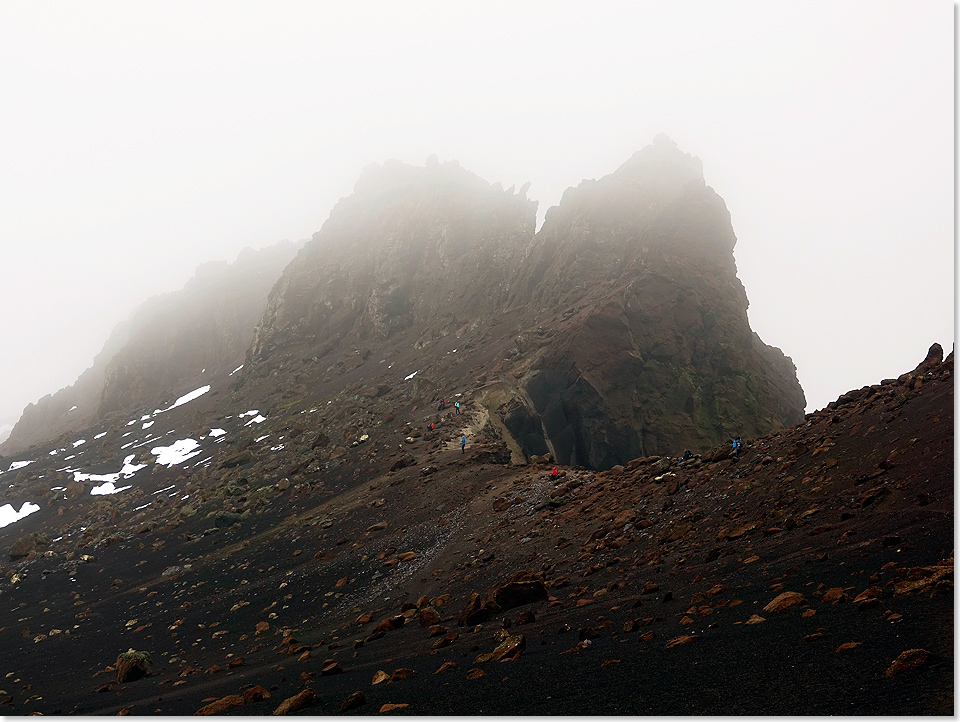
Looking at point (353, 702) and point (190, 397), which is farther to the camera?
point (190, 397)

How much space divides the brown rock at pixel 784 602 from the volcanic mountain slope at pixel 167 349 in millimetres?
95730

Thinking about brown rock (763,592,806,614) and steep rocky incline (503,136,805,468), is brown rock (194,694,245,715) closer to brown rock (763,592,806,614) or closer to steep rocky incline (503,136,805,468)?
brown rock (763,592,806,614)

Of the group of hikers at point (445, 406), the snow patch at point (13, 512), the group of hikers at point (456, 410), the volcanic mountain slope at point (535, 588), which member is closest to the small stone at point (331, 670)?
the volcanic mountain slope at point (535, 588)

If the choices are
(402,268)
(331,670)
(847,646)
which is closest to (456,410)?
(331,670)

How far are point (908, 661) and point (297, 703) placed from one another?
29.5 feet

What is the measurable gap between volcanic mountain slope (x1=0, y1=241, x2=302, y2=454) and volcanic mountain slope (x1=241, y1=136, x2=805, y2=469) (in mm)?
24942

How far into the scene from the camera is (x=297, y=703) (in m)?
9.37

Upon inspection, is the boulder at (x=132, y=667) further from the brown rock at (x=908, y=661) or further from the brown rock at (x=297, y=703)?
the brown rock at (x=908, y=661)

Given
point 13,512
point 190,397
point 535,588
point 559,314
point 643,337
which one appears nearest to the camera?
point 535,588

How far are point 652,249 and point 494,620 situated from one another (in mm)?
48252

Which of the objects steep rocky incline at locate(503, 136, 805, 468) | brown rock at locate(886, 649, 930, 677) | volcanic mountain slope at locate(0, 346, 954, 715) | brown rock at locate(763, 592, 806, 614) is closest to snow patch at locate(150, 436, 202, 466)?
volcanic mountain slope at locate(0, 346, 954, 715)

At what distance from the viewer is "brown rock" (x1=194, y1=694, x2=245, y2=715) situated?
10469mm

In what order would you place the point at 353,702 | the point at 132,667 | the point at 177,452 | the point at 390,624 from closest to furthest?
1. the point at 353,702
2. the point at 390,624
3. the point at 132,667
4. the point at 177,452

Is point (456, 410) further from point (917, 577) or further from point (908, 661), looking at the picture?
point (908, 661)
